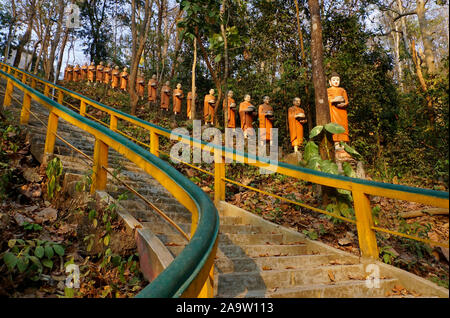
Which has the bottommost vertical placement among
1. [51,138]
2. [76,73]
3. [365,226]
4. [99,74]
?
[365,226]

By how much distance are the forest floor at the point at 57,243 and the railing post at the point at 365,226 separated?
1.76 m

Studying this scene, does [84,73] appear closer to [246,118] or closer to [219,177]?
[246,118]

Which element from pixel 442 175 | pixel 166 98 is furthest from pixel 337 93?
pixel 166 98

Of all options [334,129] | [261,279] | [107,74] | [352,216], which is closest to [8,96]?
[334,129]

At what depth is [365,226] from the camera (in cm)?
244

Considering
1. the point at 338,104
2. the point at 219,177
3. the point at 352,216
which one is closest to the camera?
the point at 352,216

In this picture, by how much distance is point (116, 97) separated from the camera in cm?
1557

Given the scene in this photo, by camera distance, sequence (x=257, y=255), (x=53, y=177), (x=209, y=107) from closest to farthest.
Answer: (x=257, y=255), (x=53, y=177), (x=209, y=107)

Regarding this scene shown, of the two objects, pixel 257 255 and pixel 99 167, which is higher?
pixel 99 167

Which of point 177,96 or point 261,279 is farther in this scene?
point 177,96

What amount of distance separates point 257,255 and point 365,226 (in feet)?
3.32

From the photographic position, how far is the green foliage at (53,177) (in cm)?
326

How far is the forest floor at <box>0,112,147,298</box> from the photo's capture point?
204 cm

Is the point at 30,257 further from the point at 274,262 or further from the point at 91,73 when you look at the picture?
the point at 91,73
